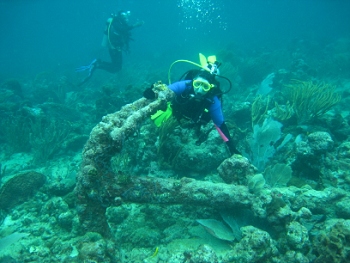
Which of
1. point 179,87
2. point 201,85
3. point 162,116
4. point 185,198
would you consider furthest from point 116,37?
point 185,198

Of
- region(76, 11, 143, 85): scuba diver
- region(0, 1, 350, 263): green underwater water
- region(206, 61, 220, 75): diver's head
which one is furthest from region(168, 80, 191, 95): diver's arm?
region(76, 11, 143, 85): scuba diver

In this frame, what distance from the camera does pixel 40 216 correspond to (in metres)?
4.77

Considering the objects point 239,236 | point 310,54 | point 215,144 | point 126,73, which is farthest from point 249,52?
point 239,236

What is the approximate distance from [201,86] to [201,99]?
0.28m

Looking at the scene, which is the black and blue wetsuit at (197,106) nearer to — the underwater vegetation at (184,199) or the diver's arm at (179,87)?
the diver's arm at (179,87)

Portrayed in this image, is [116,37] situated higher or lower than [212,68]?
higher

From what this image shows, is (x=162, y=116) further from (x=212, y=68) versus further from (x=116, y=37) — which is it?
(x=116, y=37)

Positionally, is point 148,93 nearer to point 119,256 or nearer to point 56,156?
point 119,256

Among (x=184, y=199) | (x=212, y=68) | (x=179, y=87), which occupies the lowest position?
(x=184, y=199)

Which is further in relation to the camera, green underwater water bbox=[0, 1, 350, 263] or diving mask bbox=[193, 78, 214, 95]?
diving mask bbox=[193, 78, 214, 95]

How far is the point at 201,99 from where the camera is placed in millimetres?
4523

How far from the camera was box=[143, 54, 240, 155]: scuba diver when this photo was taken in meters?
4.48

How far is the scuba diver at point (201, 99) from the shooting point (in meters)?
4.48

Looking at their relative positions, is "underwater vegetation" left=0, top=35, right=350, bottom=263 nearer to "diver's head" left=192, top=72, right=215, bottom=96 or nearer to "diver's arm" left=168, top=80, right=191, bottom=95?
"diver's arm" left=168, top=80, right=191, bottom=95
